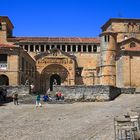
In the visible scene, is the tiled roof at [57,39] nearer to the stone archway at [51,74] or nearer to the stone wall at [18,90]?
the stone archway at [51,74]

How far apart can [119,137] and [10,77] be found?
3631 cm

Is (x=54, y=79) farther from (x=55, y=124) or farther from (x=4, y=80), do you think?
(x=55, y=124)

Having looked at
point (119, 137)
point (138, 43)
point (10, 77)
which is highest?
point (138, 43)

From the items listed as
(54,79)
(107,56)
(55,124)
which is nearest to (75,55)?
(54,79)

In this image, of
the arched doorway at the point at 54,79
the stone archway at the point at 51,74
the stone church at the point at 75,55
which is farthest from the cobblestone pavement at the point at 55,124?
the arched doorway at the point at 54,79

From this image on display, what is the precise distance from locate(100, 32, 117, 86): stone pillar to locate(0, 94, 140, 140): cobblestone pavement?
27.9 metres

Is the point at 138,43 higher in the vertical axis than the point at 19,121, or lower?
higher

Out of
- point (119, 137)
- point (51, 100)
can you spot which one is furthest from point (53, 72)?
point (119, 137)

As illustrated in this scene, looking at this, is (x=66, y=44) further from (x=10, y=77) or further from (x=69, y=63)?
(x=10, y=77)

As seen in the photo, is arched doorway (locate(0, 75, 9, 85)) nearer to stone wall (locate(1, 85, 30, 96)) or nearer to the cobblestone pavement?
stone wall (locate(1, 85, 30, 96))

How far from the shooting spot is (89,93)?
140 feet

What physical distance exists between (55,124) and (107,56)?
37271 mm

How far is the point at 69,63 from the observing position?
221 ft

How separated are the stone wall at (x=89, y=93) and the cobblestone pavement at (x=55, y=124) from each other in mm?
9181
